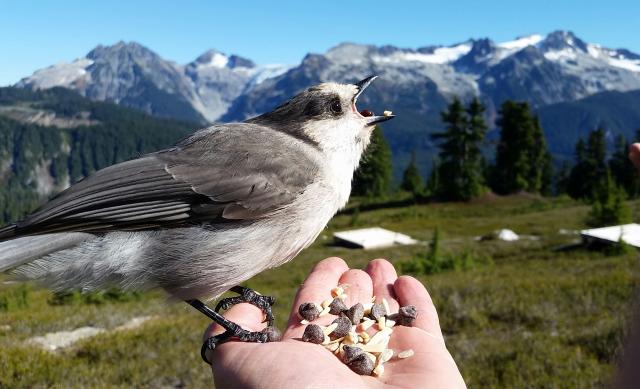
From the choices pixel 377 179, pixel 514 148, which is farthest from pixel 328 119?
pixel 377 179

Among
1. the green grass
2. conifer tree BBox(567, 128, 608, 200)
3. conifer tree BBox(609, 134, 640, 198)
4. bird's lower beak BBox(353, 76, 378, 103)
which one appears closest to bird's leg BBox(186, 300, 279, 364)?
the green grass

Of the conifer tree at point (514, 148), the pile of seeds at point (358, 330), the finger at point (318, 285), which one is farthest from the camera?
the conifer tree at point (514, 148)

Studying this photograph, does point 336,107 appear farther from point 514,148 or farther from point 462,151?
point 514,148

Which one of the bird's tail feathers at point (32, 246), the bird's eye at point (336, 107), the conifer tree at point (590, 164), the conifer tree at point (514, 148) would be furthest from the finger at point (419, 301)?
the conifer tree at point (590, 164)

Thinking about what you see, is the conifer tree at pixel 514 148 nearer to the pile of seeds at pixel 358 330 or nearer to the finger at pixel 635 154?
the pile of seeds at pixel 358 330

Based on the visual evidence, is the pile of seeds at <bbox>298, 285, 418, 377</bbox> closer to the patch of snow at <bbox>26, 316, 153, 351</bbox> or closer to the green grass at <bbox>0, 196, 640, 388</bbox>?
the green grass at <bbox>0, 196, 640, 388</bbox>
